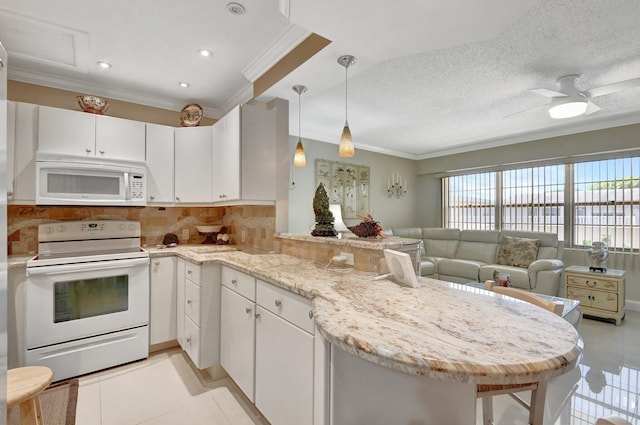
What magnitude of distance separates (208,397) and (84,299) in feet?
4.12

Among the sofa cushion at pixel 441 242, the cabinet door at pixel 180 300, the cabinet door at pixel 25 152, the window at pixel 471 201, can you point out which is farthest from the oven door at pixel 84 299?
the window at pixel 471 201

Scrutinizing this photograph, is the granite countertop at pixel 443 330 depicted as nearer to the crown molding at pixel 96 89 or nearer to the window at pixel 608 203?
the crown molding at pixel 96 89

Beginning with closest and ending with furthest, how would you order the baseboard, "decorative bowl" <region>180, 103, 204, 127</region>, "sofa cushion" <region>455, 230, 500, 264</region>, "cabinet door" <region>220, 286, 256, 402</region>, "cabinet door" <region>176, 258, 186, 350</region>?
"cabinet door" <region>220, 286, 256, 402</region> → "cabinet door" <region>176, 258, 186, 350</region> → "decorative bowl" <region>180, 103, 204, 127</region> → the baseboard → "sofa cushion" <region>455, 230, 500, 264</region>

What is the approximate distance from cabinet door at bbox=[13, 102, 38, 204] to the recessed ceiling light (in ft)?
6.14

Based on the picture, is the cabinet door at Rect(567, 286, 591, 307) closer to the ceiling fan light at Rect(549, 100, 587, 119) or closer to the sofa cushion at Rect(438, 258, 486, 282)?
the sofa cushion at Rect(438, 258, 486, 282)

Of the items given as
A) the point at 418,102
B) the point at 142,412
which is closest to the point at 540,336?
the point at 142,412

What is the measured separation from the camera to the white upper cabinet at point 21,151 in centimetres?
234

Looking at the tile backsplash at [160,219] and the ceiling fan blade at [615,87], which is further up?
the ceiling fan blade at [615,87]

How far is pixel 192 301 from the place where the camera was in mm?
2412

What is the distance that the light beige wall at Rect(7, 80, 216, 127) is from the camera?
261cm

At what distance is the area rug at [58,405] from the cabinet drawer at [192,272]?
1039mm

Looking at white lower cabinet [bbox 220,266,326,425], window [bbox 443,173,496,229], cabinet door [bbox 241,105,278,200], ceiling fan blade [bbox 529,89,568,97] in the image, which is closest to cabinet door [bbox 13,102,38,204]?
cabinet door [bbox 241,105,278,200]

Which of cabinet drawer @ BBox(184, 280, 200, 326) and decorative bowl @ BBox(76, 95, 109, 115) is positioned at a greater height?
decorative bowl @ BBox(76, 95, 109, 115)

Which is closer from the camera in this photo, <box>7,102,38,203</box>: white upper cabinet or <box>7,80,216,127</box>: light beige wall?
<box>7,102,38,203</box>: white upper cabinet
